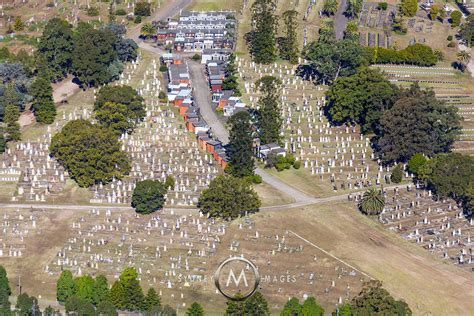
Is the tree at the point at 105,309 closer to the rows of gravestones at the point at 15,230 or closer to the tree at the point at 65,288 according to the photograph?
the tree at the point at 65,288

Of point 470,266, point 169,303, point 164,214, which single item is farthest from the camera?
point 164,214

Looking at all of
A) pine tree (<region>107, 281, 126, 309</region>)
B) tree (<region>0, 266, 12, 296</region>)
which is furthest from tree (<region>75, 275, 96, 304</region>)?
tree (<region>0, 266, 12, 296</region>)

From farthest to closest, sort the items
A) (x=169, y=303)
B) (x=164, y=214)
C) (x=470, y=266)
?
(x=164, y=214) → (x=470, y=266) → (x=169, y=303)

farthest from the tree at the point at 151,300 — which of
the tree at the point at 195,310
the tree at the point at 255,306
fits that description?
the tree at the point at 255,306

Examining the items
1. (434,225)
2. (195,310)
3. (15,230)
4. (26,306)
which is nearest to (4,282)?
(26,306)

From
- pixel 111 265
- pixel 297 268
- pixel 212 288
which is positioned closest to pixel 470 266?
pixel 297 268

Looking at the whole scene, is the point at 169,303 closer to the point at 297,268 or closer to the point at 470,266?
the point at 297,268
